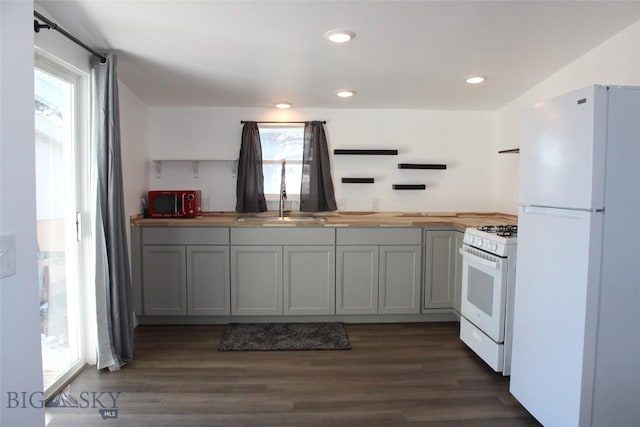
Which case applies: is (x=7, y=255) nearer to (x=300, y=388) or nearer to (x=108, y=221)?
(x=108, y=221)

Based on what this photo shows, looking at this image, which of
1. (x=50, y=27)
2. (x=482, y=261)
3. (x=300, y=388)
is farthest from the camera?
(x=482, y=261)

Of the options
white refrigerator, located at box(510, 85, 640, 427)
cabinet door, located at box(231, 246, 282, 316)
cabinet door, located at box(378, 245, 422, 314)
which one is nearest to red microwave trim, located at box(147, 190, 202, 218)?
cabinet door, located at box(231, 246, 282, 316)

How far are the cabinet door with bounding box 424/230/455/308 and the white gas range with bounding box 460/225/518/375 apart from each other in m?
0.50

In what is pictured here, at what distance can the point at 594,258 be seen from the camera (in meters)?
1.67

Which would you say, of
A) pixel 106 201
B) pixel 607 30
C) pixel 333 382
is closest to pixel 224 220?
pixel 106 201

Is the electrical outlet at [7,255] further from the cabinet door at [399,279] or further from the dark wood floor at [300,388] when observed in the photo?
the cabinet door at [399,279]

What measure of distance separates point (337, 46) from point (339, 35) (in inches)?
8.1

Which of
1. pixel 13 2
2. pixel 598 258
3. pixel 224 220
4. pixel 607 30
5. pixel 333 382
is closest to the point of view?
pixel 13 2

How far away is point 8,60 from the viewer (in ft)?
3.33

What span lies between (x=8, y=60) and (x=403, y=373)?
2.59 meters

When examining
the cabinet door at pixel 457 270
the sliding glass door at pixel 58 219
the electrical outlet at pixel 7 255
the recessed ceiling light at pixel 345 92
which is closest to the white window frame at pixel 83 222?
the sliding glass door at pixel 58 219

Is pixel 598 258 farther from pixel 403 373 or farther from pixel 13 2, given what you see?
pixel 13 2

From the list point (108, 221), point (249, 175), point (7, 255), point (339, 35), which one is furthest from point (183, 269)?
point (7, 255)

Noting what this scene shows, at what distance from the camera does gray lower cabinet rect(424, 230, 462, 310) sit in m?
3.52
